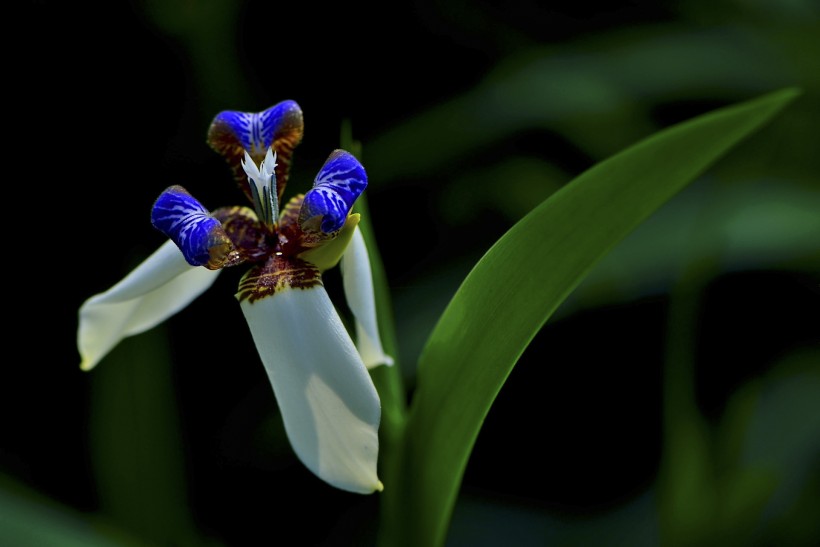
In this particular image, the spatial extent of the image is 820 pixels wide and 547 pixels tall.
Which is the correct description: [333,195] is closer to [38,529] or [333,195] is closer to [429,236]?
[38,529]

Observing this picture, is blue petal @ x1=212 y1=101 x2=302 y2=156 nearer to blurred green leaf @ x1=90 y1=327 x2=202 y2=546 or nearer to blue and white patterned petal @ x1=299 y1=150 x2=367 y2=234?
blue and white patterned petal @ x1=299 y1=150 x2=367 y2=234

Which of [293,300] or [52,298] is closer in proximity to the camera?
[293,300]

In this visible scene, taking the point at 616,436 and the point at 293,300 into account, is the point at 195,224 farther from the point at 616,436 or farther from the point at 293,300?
the point at 616,436

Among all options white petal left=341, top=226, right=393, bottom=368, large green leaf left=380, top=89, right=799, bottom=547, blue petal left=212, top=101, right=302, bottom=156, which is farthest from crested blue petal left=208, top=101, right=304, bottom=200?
large green leaf left=380, top=89, right=799, bottom=547

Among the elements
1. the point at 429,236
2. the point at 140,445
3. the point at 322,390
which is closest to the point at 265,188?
the point at 322,390

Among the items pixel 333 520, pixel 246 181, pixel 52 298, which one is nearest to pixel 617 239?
pixel 246 181

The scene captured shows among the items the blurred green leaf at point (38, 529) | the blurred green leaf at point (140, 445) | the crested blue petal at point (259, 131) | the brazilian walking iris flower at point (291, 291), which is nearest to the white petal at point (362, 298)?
the brazilian walking iris flower at point (291, 291)

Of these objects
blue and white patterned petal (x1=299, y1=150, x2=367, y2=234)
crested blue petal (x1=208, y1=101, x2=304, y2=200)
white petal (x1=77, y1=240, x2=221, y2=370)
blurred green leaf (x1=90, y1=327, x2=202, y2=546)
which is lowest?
blurred green leaf (x1=90, y1=327, x2=202, y2=546)
